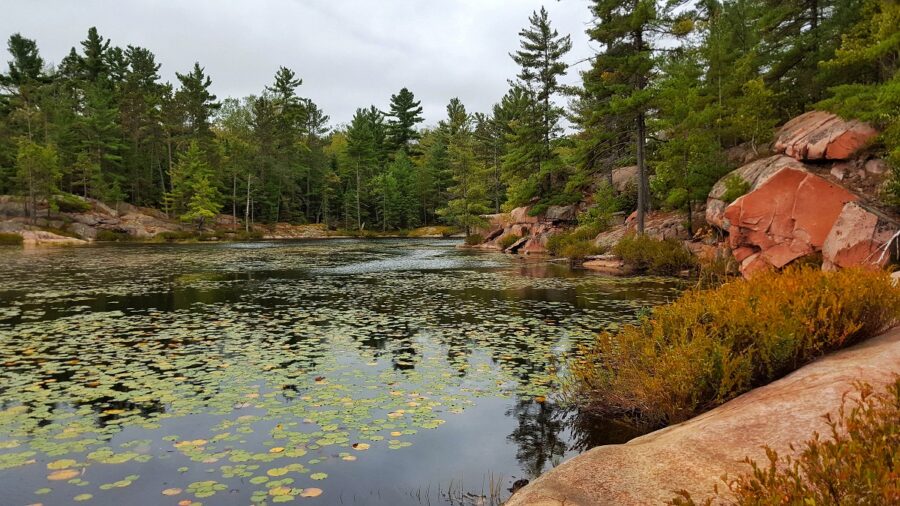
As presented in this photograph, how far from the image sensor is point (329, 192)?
3248 inches

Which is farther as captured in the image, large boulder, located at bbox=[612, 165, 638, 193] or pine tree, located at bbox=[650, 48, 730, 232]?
large boulder, located at bbox=[612, 165, 638, 193]

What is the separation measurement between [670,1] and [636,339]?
24.7 meters

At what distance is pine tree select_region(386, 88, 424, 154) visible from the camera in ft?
313

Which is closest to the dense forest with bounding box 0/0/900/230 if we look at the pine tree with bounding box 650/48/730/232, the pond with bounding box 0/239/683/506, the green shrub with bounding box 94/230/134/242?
the pine tree with bounding box 650/48/730/232

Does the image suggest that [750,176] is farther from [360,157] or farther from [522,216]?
[360,157]

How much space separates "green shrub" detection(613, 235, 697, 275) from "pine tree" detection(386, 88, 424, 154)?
74.8 m

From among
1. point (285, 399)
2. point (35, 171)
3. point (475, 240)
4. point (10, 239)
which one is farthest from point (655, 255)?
point (35, 171)

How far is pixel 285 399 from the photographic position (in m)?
7.11

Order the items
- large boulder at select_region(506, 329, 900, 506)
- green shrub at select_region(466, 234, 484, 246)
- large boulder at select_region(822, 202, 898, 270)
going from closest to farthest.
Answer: large boulder at select_region(506, 329, 900, 506), large boulder at select_region(822, 202, 898, 270), green shrub at select_region(466, 234, 484, 246)

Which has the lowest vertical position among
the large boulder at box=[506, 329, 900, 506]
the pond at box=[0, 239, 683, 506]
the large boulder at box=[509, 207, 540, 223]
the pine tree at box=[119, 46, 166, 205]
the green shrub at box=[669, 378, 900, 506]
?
the pond at box=[0, 239, 683, 506]

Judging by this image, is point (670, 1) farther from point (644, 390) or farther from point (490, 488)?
point (490, 488)

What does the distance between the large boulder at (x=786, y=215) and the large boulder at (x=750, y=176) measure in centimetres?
58

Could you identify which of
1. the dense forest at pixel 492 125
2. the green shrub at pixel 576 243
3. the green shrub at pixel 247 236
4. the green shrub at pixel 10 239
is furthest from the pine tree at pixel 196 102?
the green shrub at pixel 576 243

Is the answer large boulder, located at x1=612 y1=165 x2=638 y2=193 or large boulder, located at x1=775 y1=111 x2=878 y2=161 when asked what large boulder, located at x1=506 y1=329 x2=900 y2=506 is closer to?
large boulder, located at x1=775 y1=111 x2=878 y2=161
